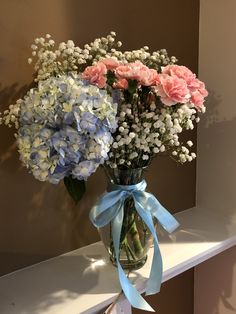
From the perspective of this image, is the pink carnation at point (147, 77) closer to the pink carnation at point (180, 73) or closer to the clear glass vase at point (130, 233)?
the pink carnation at point (180, 73)

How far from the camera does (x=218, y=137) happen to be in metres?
1.38

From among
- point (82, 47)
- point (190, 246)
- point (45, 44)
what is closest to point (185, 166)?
point (190, 246)

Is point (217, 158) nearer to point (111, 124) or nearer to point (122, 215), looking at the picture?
point (122, 215)

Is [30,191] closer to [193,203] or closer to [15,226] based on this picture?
[15,226]

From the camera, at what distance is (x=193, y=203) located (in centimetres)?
151

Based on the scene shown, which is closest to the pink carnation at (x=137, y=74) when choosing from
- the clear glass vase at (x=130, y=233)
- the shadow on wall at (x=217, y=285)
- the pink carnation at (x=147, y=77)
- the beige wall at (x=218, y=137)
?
the pink carnation at (x=147, y=77)

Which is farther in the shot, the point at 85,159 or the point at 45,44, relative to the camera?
the point at 45,44

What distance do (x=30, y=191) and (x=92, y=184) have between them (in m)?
0.20

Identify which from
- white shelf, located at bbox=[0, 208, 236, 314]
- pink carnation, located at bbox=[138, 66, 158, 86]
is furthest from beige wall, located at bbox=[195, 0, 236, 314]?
pink carnation, located at bbox=[138, 66, 158, 86]

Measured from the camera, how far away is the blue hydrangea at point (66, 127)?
827 millimetres

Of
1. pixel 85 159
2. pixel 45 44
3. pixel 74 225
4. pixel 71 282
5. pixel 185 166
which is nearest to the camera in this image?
pixel 85 159

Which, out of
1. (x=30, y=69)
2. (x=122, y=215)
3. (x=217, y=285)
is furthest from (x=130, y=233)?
(x=217, y=285)

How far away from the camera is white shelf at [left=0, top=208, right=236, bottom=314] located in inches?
39.4

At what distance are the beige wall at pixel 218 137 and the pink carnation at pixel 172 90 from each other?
0.48 m
